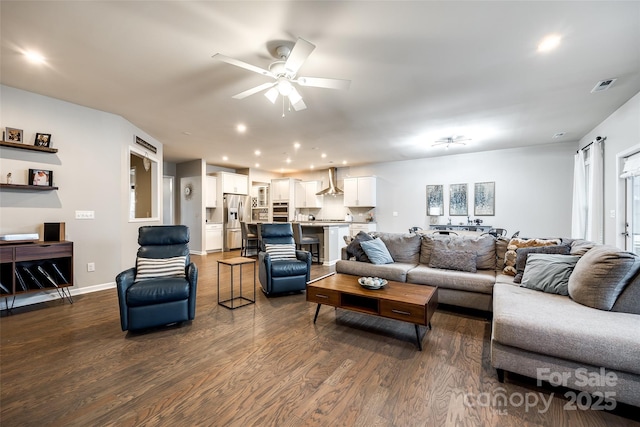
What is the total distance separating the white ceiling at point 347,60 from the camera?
2020mm

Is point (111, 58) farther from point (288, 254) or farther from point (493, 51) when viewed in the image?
point (493, 51)

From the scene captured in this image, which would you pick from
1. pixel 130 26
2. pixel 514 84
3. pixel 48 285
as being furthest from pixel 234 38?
pixel 48 285

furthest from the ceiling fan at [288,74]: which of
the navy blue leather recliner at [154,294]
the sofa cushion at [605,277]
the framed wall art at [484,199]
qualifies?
the framed wall art at [484,199]

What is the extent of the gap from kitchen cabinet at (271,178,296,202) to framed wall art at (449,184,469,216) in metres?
4.84

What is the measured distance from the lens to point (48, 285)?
133 inches

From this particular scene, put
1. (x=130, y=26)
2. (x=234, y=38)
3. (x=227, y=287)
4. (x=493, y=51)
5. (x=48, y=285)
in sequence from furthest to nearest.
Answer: (x=227, y=287), (x=48, y=285), (x=493, y=51), (x=234, y=38), (x=130, y=26)

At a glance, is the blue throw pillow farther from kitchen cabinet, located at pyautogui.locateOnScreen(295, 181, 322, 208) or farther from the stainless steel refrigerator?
the stainless steel refrigerator

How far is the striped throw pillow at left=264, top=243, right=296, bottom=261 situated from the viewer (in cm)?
395

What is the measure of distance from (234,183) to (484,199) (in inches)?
284

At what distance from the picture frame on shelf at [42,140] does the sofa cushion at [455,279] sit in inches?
198

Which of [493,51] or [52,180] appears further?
[52,180]

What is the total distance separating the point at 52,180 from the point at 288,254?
3.34m

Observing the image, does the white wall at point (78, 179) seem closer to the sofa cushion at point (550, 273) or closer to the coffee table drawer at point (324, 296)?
the coffee table drawer at point (324, 296)

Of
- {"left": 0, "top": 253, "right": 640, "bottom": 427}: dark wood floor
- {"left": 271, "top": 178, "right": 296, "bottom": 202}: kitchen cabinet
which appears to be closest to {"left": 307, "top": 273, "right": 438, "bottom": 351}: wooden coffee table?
{"left": 0, "top": 253, "right": 640, "bottom": 427}: dark wood floor
